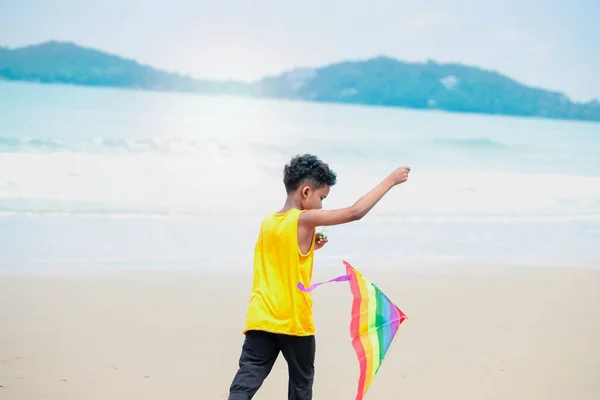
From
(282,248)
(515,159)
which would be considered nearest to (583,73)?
(515,159)

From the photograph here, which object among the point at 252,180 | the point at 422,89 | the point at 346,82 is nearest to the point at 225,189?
the point at 252,180

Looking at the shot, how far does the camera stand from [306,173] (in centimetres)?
257

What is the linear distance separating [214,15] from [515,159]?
5.93 m

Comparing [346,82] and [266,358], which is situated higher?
[346,82]

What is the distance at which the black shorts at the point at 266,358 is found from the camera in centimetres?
253

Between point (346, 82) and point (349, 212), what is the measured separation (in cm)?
1580

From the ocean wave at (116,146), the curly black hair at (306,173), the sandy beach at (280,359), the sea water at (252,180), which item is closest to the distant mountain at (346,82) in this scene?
the sea water at (252,180)

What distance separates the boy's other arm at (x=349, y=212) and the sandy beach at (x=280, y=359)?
1299 mm

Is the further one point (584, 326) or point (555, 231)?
point (555, 231)

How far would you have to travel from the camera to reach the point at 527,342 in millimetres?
4574

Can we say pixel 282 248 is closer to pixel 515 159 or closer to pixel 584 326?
pixel 584 326

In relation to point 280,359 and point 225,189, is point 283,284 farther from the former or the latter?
point 225,189

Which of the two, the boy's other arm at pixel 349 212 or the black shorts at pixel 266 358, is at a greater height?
the boy's other arm at pixel 349 212

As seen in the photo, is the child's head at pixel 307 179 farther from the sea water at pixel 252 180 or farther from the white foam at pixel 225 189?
the white foam at pixel 225 189
